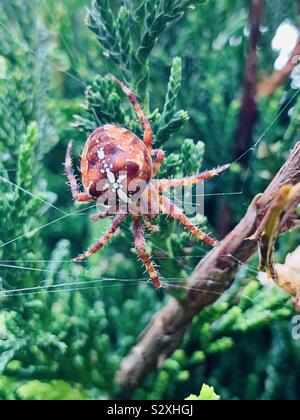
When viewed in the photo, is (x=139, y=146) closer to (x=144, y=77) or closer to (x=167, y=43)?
(x=144, y=77)

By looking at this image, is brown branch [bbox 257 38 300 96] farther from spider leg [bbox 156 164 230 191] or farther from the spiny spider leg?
the spiny spider leg

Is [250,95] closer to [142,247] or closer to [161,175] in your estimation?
[161,175]

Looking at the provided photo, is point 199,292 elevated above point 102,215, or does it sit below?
below

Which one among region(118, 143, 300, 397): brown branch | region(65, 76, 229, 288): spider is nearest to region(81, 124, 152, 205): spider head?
region(65, 76, 229, 288): spider

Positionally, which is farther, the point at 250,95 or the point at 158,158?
the point at 250,95

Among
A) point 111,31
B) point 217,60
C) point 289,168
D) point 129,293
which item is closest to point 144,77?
point 111,31

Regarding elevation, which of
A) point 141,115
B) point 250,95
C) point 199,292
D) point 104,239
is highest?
point 250,95

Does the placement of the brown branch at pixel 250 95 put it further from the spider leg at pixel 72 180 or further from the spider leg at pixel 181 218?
the spider leg at pixel 72 180

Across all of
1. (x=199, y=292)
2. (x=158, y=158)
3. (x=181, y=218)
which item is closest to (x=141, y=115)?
(x=158, y=158)
